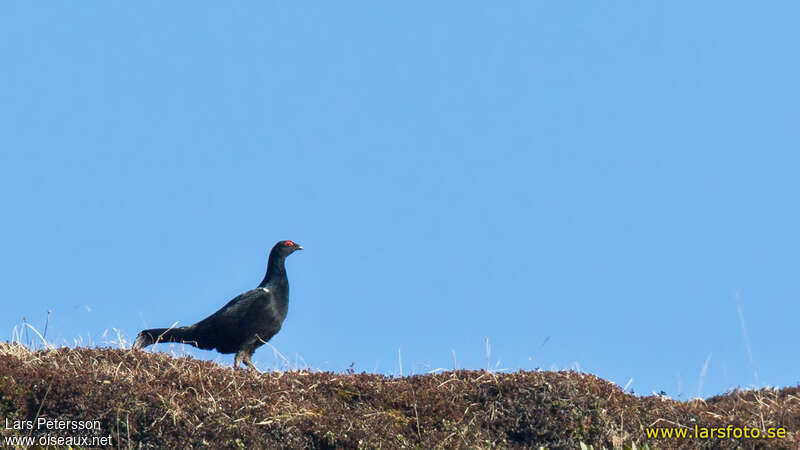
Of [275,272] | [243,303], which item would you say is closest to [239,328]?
[243,303]

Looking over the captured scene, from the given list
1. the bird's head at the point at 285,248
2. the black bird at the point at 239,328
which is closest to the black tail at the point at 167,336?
the black bird at the point at 239,328

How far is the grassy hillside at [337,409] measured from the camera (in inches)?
A: 314

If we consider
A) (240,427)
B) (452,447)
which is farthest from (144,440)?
(452,447)

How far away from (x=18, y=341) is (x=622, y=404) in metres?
6.80

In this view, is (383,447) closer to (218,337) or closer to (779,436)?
(779,436)

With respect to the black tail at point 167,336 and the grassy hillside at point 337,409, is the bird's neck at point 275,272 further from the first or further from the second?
the grassy hillside at point 337,409

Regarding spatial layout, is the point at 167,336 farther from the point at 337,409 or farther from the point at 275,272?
the point at 337,409

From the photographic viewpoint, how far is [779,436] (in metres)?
8.55

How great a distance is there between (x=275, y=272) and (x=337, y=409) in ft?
19.1

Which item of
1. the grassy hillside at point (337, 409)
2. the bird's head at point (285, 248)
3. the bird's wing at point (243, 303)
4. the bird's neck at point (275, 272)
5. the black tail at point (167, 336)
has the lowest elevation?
the grassy hillside at point (337, 409)

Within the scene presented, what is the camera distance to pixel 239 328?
13195mm

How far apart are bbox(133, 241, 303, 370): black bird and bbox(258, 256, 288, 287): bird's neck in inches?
8.8

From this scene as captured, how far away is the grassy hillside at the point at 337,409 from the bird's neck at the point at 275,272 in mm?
4479

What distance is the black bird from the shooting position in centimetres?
1313
